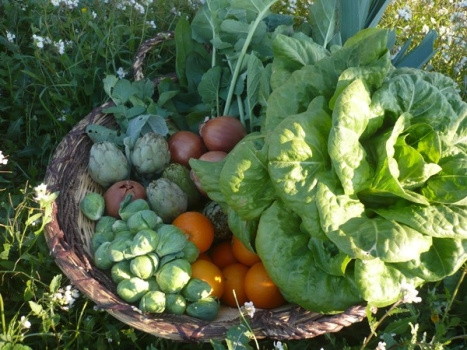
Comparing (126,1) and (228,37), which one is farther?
(126,1)

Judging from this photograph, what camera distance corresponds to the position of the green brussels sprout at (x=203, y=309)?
80.9 inches

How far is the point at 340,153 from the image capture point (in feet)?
5.90

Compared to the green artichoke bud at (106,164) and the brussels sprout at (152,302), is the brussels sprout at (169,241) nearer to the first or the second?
the brussels sprout at (152,302)

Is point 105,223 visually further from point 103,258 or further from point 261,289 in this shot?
point 261,289

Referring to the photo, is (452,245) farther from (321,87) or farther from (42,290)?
(42,290)

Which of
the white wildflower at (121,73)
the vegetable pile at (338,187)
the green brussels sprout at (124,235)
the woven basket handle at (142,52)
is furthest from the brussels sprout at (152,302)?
the white wildflower at (121,73)

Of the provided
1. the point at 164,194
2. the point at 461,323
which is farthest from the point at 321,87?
the point at 461,323

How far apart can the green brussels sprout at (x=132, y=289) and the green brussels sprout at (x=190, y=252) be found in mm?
196

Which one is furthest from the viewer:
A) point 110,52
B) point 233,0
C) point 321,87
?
point 110,52

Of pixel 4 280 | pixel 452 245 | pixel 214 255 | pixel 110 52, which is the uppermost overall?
pixel 110 52

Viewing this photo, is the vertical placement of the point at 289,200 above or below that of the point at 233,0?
below

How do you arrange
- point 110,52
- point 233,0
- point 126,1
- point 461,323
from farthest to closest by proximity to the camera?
point 126,1 < point 110,52 < point 233,0 < point 461,323

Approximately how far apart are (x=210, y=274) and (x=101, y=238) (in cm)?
43

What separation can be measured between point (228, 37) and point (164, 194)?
91cm
